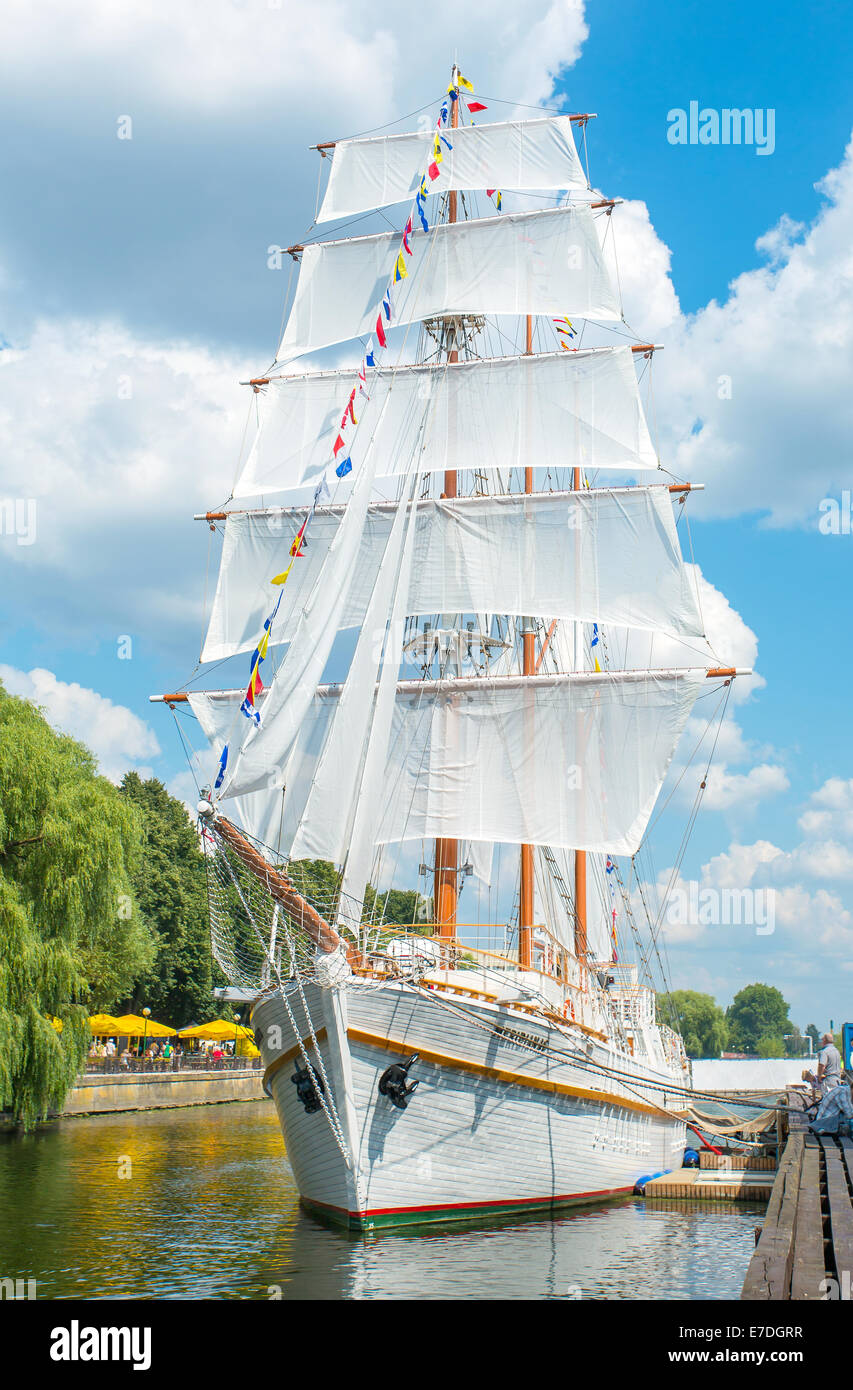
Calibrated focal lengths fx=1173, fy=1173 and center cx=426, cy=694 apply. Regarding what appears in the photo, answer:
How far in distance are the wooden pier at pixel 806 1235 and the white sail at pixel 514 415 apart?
788 inches

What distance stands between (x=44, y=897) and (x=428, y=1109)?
12.4 m

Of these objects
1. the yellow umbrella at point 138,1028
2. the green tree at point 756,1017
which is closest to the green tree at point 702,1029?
the green tree at point 756,1017

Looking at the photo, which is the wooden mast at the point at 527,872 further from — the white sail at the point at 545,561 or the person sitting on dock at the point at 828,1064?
the person sitting on dock at the point at 828,1064

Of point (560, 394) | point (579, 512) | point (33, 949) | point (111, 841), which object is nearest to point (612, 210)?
point (560, 394)

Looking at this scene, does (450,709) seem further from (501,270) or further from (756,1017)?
(756,1017)

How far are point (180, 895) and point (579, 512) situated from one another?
113ft

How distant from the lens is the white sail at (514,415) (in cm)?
3297

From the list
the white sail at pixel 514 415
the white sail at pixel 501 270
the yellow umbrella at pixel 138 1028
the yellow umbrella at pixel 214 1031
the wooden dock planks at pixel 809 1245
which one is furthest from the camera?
the yellow umbrella at pixel 214 1031

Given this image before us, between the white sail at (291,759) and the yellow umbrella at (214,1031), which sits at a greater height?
the white sail at (291,759)

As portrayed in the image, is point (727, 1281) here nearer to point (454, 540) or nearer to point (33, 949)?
point (33, 949)
